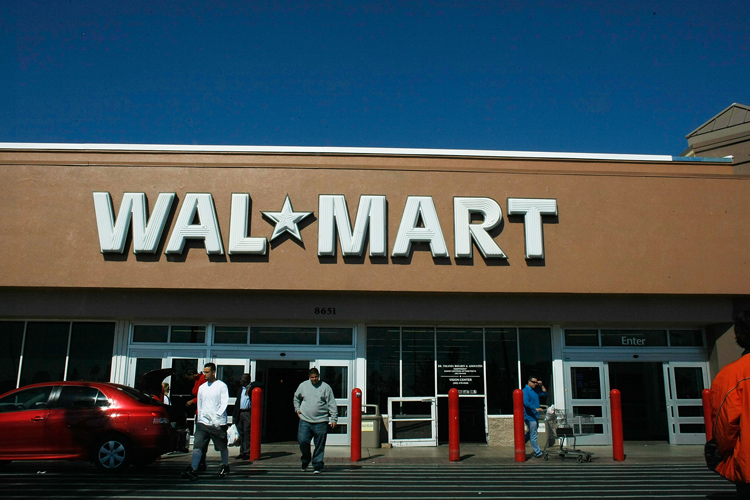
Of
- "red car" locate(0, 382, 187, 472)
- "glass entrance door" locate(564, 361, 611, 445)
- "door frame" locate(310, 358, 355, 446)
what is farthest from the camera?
"glass entrance door" locate(564, 361, 611, 445)

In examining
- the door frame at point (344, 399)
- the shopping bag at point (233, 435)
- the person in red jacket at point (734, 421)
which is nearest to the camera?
the person in red jacket at point (734, 421)

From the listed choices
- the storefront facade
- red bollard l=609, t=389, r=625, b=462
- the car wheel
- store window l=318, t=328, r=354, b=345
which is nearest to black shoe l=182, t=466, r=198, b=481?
the car wheel

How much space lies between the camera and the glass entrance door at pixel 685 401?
1648 centimetres

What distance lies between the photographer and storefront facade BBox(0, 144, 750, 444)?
49.6ft

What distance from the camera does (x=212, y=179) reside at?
1551 cm

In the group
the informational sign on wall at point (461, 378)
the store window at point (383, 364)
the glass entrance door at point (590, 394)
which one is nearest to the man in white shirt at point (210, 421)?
the store window at point (383, 364)

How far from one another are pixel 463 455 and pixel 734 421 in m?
10.0

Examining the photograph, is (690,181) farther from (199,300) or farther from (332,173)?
(199,300)

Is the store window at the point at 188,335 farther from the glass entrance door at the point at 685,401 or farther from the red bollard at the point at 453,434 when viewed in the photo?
the glass entrance door at the point at 685,401

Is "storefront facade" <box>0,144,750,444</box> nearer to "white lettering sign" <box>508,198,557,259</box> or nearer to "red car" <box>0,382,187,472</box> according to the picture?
"white lettering sign" <box>508,198,557,259</box>

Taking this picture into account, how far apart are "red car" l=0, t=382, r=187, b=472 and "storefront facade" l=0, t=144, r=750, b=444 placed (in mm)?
4119

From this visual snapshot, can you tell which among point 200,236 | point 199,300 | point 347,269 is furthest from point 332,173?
point 199,300

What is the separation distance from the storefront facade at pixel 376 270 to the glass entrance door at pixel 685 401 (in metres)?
0.04

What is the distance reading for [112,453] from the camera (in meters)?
11.0
